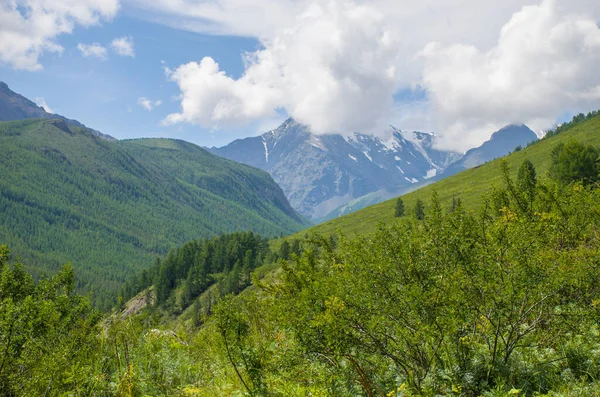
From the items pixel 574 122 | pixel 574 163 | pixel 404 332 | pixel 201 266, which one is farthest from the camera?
pixel 574 122

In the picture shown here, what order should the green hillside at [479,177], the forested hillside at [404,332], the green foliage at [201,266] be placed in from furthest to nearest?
the green hillside at [479,177]
the green foliage at [201,266]
the forested hillside at [404,332]

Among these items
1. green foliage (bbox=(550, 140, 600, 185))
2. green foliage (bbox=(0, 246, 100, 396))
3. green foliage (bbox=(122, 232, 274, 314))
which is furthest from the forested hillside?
green foliage (bbox=(122, 232, 274, 314))

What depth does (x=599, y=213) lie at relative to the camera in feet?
38.6

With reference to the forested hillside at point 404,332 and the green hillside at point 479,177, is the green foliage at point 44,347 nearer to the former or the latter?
the forested hillside at point 404,332

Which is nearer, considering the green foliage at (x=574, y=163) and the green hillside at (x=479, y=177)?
the green foliage at (x=574, y=163)

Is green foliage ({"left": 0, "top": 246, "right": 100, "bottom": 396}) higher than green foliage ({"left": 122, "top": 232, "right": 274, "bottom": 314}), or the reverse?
green foliage ({"left": 0, "top": 246, "right": 100, "bottom": 396})

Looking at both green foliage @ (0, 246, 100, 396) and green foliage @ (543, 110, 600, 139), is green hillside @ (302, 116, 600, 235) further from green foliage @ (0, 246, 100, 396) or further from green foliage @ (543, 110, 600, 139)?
green foliage @ (0, 246, 100, 396)

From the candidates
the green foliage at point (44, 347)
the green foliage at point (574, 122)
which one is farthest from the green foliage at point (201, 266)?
the green foliage at point (574, 122)

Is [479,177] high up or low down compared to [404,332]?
up

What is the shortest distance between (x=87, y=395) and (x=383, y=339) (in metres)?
5.04

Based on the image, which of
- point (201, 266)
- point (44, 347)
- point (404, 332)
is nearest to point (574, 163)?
point (404, 332)

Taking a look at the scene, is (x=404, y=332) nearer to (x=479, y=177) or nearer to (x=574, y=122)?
(x=479, y=177)

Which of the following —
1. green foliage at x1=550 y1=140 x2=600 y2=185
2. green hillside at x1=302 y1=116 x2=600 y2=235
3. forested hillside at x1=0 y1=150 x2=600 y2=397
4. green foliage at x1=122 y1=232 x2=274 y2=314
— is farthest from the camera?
green hillside at x1=302 y1=116 x2=600 y2=235

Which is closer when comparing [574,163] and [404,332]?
[404,332]
